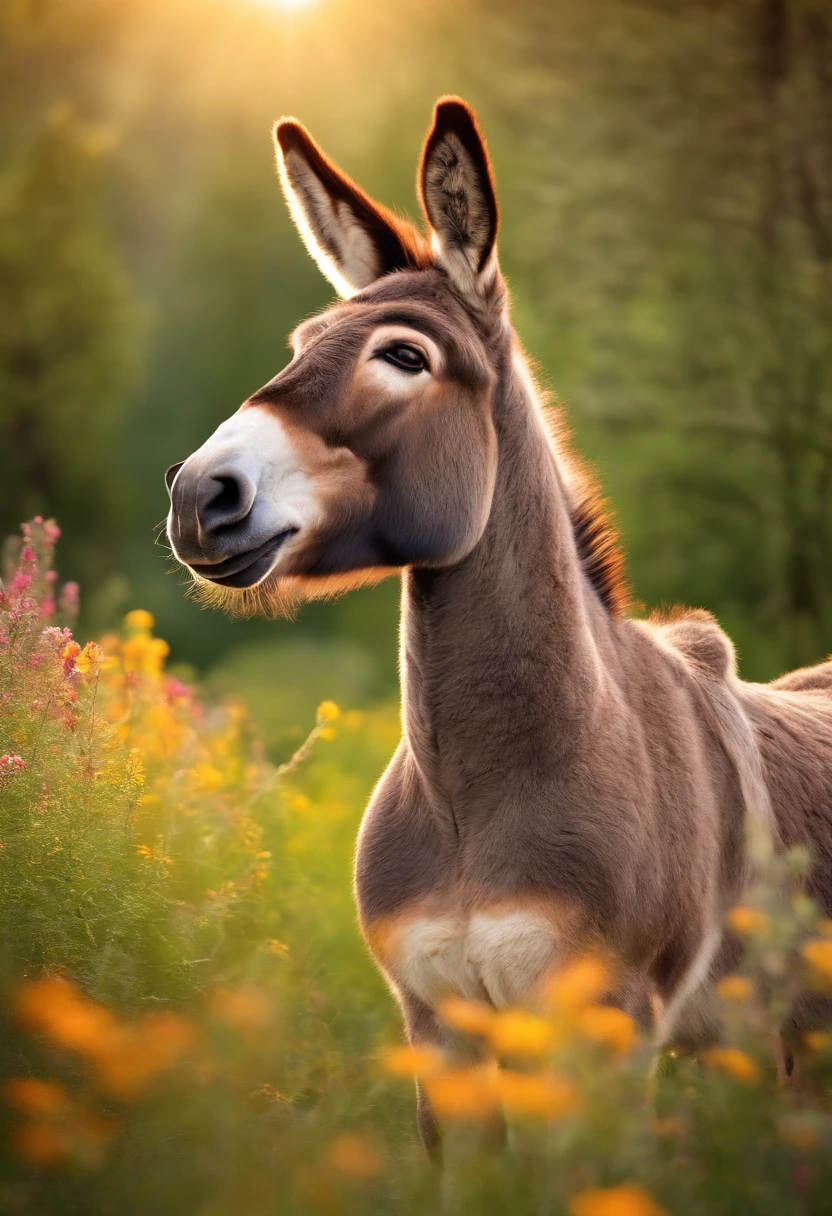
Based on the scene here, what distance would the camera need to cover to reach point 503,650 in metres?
2.78

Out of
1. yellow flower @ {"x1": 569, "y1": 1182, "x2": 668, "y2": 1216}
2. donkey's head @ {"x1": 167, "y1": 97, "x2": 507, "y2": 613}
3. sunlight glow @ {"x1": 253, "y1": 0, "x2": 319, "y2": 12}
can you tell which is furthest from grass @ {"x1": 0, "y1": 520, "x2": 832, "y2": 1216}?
sunlight glow @ {"x1": 253, "y1": 0, "x2": 319, "y2": 12}

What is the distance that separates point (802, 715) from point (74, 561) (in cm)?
1226

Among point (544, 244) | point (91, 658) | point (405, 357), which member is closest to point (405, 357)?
point (405, 357)

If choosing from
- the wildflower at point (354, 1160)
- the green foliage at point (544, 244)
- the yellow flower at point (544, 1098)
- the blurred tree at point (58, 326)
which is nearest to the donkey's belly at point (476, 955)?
the wildflower at point (354, 1160)

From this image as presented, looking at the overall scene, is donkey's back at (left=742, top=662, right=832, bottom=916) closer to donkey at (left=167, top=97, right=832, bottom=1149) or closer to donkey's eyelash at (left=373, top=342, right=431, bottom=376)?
donkey at (left=167, top=97, right=832, bottom=1149)

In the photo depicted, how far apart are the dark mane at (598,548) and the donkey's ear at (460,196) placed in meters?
0.65

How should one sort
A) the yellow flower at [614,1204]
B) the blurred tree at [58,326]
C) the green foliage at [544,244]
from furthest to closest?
the blurred tree at [58,326], the green foliage at [544,244], the yellow flower at [614,1204]

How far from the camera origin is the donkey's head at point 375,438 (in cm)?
251

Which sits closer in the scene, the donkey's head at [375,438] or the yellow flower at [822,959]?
the yellow flower at [822,959]

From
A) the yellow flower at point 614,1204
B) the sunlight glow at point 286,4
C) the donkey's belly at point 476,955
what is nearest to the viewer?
the yellow flower at point 614,1204

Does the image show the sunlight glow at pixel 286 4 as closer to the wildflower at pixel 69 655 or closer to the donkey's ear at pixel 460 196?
the donkey's ear at pixel 460 196

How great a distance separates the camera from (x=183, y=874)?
12.0 ft

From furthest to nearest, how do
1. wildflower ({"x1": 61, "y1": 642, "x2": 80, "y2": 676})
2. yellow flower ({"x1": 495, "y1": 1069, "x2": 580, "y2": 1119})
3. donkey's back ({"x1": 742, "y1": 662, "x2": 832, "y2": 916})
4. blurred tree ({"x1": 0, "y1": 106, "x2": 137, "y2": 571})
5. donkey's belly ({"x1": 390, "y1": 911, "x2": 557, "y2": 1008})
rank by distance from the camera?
blurred tree ({"x1": 0, "y1": 106, "x2": 137, "y2": 571}), donkey's back ({"x1": 742, "y1": 662, "x2": 832, "y2": 916}), wildflower ({"x1": 61, "y1": 642, "x2": 80, "y2": 676}), donkey's belly ({"x1": 390, "y1": 911, "x2": 557, "y2": 1008}), yellow flower ({"x1": 495, "y1": 1069, "x2": 580, "y2": 1119})

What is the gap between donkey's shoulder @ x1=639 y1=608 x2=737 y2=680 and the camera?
344cm
